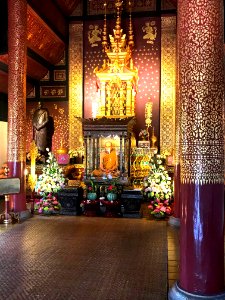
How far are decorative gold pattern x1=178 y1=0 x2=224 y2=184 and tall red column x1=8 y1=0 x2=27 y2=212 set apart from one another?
17.6ft

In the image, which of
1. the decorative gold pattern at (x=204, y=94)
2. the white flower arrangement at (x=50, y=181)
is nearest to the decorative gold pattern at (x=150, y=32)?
the white flower arrangement at (x=50, y=181)

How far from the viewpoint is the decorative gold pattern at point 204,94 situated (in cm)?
358

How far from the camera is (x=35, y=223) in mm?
7750

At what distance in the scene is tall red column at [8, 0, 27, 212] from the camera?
8.21 meters

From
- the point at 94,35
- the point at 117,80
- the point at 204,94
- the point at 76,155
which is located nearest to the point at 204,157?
the point at 204,94

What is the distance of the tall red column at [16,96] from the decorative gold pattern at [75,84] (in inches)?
212

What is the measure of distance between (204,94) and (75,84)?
10.7 meters

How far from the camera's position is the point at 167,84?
1323 centimetres

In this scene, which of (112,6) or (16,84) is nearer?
(16,84)

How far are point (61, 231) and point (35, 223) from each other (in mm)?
938

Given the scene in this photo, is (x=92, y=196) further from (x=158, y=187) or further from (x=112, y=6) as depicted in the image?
(x=112, y=6)

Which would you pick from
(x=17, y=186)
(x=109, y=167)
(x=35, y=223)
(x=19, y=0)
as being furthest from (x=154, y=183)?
(x=19, y=0)

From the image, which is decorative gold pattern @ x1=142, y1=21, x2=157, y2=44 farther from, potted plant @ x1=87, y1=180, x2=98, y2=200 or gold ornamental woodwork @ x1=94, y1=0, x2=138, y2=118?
potted plant @ x1=87, y1=180, x2=98, y2=200

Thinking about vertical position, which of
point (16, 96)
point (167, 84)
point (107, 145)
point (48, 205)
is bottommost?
point (48, 205)
